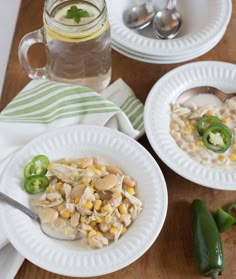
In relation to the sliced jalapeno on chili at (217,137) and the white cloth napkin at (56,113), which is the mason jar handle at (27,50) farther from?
the sliced jalapeno on chili at (217,137)

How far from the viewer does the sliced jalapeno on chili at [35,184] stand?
3.89ft

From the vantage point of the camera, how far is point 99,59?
1383 mm

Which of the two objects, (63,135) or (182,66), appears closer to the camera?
(63,135)

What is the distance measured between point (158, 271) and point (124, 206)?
0.53 feet

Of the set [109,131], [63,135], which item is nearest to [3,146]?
[63,135]

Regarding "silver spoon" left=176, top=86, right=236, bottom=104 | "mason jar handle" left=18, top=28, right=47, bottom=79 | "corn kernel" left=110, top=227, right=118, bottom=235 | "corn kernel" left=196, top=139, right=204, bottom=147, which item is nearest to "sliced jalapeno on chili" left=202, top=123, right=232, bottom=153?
"corn kernel" left=196, top=139, right=204, bottom=147

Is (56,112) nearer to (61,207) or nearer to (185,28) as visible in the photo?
(61,207)

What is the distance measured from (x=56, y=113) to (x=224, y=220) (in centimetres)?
48

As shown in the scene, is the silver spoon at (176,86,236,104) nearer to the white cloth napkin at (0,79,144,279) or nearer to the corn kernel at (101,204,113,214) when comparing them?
the white cloth napkin at (0,79,144,279)

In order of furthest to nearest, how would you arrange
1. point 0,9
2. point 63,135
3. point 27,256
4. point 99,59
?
1. point 0,9
2. point 99,59
3. point 63,135
4. point 27,256

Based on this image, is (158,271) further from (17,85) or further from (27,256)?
(17,85)

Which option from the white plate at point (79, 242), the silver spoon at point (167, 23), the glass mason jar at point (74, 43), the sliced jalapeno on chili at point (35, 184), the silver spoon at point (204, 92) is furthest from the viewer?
the silver spoon at point (167, 23)

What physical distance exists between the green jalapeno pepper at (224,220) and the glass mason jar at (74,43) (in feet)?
1.54

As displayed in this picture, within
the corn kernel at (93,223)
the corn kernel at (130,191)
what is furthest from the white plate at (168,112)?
the corn kernel at (93,223)
